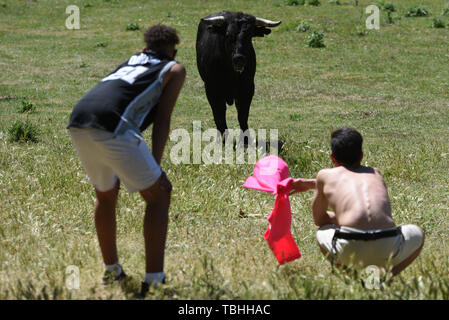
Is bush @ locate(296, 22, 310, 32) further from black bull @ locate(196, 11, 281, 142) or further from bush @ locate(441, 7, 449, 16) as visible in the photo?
black bull @ locate(196, 11, 281, 142)

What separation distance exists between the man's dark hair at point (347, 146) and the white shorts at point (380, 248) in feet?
1.78

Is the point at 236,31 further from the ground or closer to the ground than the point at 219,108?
further from the ground

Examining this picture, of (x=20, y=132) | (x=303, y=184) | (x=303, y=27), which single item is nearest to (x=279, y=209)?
(x=303, y=184)

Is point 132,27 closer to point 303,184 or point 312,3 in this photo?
point 312,3

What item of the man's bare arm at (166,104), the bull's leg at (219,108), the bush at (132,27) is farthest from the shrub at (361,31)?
the man's bare arm at (166,104)

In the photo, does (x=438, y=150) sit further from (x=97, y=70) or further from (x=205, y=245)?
(x=97, y=70)

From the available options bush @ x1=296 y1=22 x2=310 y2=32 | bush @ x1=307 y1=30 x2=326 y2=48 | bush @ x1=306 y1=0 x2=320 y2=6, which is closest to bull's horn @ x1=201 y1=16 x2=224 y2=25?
bush @ x1=307 y1=30 x2=326 y2=48

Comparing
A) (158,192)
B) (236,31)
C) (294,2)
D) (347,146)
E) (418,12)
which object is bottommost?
(158,192)

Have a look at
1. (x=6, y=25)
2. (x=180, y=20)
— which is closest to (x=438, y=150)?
(x=180, y=20)

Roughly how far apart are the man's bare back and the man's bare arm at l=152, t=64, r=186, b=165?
4.01 ft

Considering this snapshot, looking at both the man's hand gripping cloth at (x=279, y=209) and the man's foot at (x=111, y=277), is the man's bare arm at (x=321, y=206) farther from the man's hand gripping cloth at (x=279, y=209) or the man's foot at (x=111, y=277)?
the man's foot at (x=111, y=277)

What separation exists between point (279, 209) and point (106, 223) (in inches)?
53.3

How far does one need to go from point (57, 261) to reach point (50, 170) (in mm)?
3168

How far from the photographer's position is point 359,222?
14.6 feet
